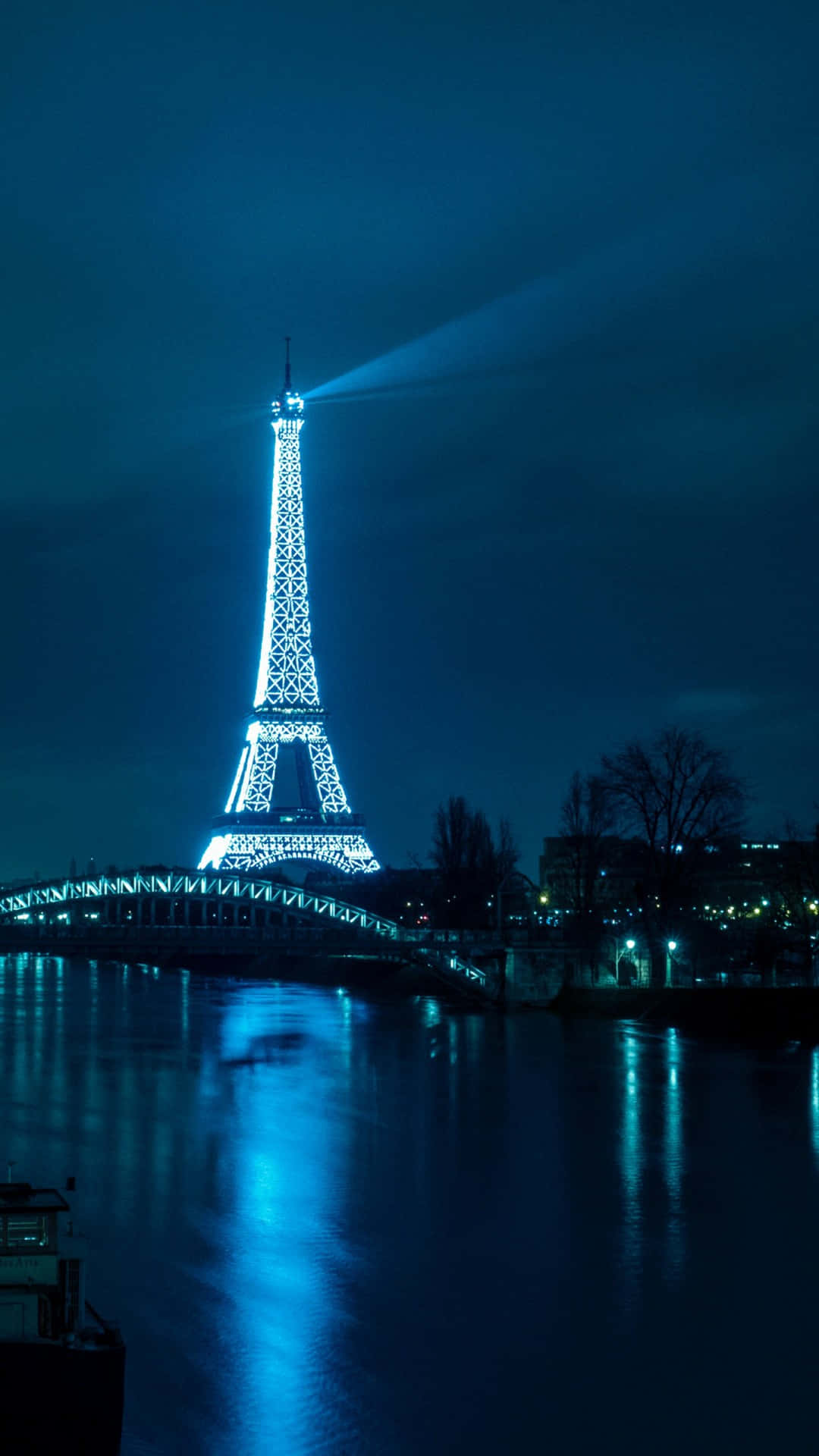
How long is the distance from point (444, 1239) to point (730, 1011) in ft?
82.3

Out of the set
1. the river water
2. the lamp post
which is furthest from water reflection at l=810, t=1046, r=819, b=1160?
the lamp post

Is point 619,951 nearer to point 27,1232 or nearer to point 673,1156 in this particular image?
point 673,1156

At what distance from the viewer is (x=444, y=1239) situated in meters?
21.6

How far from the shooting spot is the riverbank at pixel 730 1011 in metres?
44.1

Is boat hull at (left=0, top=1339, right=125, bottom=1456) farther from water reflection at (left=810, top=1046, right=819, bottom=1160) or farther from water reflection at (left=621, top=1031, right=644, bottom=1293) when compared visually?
water reflection at (left=810, top=1046, right=819, bottom=1160)

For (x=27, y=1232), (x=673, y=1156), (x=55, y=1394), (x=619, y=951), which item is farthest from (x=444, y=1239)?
(x=619, y=951)

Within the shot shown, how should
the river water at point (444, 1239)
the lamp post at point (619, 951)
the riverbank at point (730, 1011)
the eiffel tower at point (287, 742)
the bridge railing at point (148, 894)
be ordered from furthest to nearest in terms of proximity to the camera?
the eiffel tower at point (287, 742) → the bridge railing at point (148, 894) → the lamp post at point (619, 951) → the riverbank at point (730, 1011) → the river water at point (444, 1239)

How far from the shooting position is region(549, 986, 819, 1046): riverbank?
4406 centimetres

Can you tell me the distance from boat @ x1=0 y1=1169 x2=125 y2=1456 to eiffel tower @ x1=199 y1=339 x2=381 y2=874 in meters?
80.9

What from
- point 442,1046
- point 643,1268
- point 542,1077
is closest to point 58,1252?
point 643,1268

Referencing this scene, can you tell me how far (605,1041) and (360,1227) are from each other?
22.0 m

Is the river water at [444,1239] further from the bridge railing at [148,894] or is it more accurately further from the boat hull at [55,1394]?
the bridge railing at [148,894]

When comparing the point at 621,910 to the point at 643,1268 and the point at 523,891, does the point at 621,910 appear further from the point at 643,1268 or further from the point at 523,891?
the point at 643,1268

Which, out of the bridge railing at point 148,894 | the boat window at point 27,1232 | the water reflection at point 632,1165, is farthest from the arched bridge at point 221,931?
the boat window at point 27,1232
